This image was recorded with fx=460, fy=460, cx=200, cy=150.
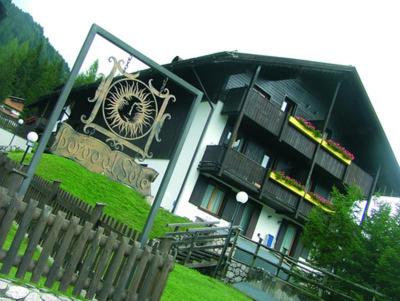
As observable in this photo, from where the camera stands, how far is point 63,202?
32.5ft

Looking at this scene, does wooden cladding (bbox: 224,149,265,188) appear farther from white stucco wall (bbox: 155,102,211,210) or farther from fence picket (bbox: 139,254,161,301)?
fence picket (bbox: 139,254,161,301)

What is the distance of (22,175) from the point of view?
703 centimetres

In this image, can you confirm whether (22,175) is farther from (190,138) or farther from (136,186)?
(190,138)

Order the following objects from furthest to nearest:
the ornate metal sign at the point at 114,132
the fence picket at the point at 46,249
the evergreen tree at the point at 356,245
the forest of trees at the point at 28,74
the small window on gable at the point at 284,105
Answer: the forest of trees at the point at 28,74 → the small window on gable at the point at 284,105 → the evergreen tree at the point at 356,245 → the ornate metal sign at the point at 114,132 → the fence picket at the point at 46,249

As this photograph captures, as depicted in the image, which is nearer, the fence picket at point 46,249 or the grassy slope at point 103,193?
the fence picket at point 46,249

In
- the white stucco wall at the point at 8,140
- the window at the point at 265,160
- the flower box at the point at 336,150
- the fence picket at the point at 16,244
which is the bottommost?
the fence picket at the point at 16,244

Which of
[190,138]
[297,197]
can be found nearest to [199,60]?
[190,138]

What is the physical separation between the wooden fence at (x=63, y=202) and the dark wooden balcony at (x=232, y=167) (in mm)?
10105

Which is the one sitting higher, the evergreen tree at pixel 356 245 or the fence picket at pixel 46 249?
the evergreen tree at pixel 356 245

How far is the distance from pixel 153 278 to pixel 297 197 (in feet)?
58.4

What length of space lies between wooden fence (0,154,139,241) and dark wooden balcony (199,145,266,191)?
1010cm

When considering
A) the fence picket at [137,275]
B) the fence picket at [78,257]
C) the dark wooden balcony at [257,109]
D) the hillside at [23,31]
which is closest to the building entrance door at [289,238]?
the dark wooden balcony at [257,109]

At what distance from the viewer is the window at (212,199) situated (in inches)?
877

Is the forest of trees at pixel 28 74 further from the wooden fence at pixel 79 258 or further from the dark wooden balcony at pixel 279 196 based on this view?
the wooden fence at pixel 79 258
